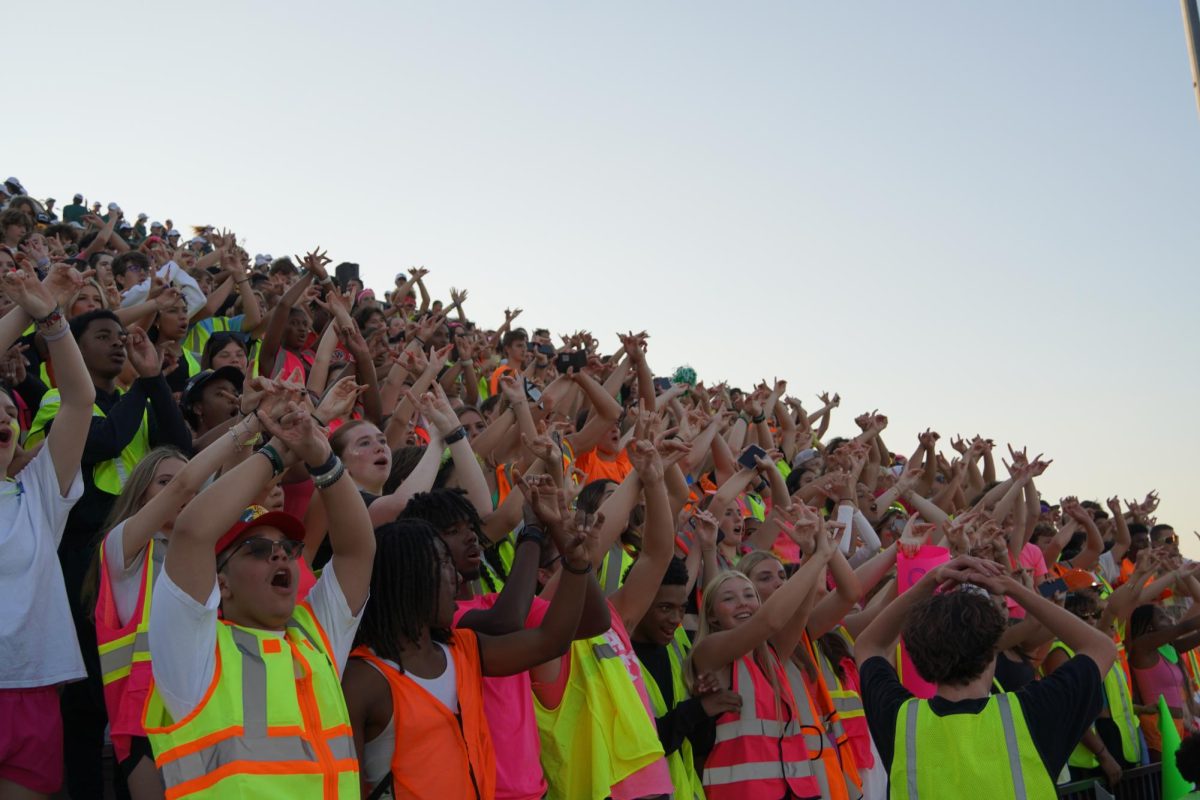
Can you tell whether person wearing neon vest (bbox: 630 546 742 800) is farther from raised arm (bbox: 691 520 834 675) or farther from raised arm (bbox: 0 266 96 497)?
raised arm (bbox: 0 266 96 497)

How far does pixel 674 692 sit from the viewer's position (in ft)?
17.4

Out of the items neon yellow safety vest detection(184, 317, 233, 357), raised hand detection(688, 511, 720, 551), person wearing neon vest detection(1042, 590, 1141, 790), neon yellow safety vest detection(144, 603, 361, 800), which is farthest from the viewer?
neon yellow safety vest detection(184, 317, 233, 357)

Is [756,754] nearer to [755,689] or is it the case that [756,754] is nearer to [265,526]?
[755,689]

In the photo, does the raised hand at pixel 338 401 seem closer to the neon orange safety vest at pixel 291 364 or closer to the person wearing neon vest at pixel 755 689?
the person wearing neon vest at pixel 755 689

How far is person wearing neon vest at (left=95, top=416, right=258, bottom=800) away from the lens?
12.4 ft

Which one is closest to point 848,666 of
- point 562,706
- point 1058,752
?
point 562,706

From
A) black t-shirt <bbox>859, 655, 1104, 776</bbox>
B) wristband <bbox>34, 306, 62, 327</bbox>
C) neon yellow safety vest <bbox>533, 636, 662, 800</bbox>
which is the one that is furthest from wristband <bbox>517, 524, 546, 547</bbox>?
wristband <bbox>34, 306, 62, 327</bbox>

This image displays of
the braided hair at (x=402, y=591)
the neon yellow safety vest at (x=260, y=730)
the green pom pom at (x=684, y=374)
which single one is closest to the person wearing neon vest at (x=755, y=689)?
the braided hair at (x=402, y=591)

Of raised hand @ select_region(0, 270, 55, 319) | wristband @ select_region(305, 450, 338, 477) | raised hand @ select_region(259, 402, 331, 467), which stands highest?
raised hand @ select_region(0, 270, 55, 319)

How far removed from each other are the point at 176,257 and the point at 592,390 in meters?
5.08

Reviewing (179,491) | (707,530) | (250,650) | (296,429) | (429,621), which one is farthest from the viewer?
(707,530)

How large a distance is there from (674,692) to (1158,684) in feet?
18.5

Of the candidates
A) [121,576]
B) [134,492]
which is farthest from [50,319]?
[121,576]

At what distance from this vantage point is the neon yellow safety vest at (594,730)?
15.1 ft
